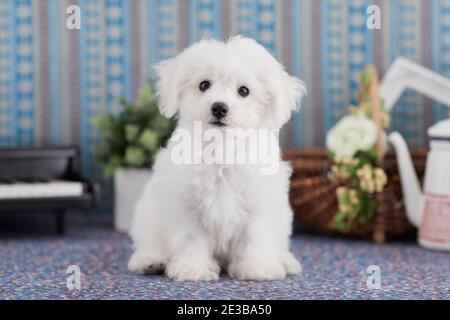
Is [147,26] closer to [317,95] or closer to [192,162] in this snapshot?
[317,95]

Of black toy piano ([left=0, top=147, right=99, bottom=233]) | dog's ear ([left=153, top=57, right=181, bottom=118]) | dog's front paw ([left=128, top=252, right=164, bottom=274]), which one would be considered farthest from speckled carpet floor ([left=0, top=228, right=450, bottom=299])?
dog's ear ([left=153, top=57, right=181, bottom=118])

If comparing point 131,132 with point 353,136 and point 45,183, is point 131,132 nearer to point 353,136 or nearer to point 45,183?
point 45,183

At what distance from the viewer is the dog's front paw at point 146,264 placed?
7.00ft

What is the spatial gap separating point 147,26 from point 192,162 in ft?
5.11

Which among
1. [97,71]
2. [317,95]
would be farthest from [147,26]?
[317,95]

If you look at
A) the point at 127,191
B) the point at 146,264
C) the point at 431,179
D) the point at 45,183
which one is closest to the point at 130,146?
the point at 127,191

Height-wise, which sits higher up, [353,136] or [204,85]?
[204,85]

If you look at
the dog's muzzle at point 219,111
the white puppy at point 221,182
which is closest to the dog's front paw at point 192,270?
the white puppy at point 221,182

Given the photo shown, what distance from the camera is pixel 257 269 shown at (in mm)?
2055

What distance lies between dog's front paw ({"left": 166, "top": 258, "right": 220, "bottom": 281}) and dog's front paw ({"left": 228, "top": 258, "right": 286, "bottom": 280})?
7 centimetres

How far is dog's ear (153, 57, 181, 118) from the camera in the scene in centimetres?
208

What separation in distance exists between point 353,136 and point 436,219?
0.47 meters

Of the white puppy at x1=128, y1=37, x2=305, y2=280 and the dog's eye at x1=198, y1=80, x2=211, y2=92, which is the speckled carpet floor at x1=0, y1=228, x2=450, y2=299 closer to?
the white puppy at x1=128, y1=37, x2=305, y2=280
